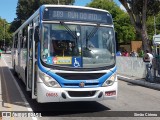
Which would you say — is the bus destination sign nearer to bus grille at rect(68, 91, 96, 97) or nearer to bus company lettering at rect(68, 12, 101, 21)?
bus company lettering at rect(68, 12, 101, 21)

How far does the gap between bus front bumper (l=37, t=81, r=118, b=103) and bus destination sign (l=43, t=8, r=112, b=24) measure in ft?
6.48

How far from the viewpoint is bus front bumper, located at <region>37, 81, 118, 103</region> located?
8961 mm

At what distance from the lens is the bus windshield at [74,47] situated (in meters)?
9.26

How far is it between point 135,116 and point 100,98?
107cm

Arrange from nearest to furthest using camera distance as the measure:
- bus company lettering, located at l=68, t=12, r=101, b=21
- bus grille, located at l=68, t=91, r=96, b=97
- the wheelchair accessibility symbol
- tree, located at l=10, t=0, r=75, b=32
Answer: bus grille, located at l=68, t=91, r=96, b=97
the wheelchair accessibility symbol
bus company lettering, located at l=68, t=12, r=101, b=21
tree, located at l=10, t=0, r=75, b=32

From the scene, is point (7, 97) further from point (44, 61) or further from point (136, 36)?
point (136, 36)

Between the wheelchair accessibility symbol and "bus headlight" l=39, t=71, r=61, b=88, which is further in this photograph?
the wheelchair accessibility symbol

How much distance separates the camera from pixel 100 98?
935 centimetres

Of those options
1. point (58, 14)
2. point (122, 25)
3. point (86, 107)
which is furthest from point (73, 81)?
point (122, 25)

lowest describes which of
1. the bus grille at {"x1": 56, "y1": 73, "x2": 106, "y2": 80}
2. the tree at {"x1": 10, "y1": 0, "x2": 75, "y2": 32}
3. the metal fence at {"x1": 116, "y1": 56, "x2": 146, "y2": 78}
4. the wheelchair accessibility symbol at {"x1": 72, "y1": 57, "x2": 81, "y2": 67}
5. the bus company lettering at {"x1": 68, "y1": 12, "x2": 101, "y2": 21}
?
the metal fence at {"x1": 116, "y1": 56, "x2": 146, "y2": 78}

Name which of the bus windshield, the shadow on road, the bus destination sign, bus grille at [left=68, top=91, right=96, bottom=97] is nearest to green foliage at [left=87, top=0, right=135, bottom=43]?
the shadow on road

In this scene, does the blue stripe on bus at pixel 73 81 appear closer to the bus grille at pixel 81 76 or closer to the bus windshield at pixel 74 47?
the bus grille at pixel 81 76

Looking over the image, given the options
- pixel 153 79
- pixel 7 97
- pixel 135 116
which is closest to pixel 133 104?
pixel 135 116

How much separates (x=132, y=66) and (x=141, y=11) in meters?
9.37
